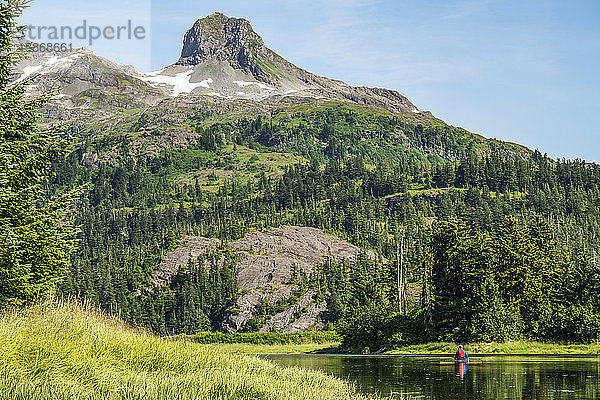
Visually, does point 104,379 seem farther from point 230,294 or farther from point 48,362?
point 230,294

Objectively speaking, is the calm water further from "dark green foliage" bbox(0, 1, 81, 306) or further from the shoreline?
the shoreline

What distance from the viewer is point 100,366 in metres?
23.2

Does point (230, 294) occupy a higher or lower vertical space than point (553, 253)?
lower

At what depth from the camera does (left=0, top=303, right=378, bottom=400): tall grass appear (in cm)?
1952

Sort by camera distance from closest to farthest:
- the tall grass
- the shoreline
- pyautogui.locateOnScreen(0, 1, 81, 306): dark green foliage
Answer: the tall grass, pyautogui.locateOnScreen(0, 1, 81, 306): dark green foliage, the shoreline

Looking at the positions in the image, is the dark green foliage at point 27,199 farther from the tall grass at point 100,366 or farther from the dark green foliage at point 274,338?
the dark green foliage at point 274,338

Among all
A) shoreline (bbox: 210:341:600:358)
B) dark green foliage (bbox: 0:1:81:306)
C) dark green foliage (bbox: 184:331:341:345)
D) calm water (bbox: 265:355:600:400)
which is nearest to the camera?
dark green foliage (bbox: 0:1:81:306)

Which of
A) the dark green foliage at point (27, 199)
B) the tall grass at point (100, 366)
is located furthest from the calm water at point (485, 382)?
the dark green foliage at point (27, 199)

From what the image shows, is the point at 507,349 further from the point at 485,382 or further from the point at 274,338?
the point at 274,338

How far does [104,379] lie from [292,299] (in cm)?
16922

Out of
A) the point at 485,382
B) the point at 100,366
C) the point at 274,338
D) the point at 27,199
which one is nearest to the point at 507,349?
the point at 485,382

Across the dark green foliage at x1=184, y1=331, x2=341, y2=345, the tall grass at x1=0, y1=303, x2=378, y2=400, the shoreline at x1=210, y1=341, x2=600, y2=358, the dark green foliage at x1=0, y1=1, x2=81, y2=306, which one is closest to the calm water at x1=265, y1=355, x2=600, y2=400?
the tall grass at x1=0, y1=303, x2=378, y2=400

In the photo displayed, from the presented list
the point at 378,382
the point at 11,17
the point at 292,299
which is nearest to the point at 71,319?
the point at 11,17

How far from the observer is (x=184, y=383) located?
22.5 m
